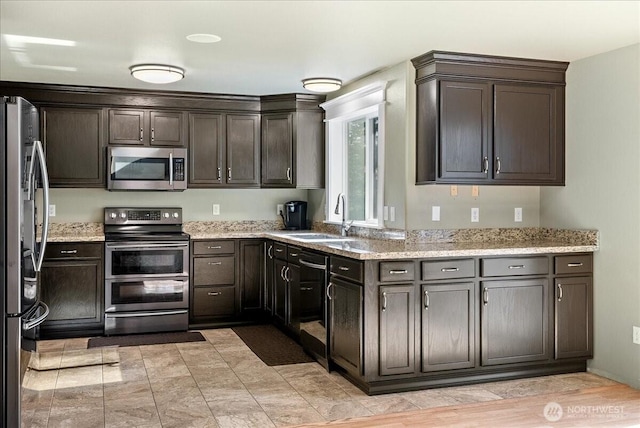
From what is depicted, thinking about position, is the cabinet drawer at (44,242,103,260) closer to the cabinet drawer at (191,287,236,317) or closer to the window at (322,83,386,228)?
the cabinet drawer at (191,287,236,317)

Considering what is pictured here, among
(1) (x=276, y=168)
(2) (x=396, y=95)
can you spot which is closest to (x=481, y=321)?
(2) (x=396, y=95)

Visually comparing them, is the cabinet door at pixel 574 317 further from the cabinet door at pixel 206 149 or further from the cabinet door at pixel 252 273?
the cabinet door at pixel 206 149

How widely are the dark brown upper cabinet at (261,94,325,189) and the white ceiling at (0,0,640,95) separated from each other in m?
0.99

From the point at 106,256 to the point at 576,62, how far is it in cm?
405

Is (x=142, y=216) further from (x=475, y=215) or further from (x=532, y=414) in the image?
(x=532, y=414)

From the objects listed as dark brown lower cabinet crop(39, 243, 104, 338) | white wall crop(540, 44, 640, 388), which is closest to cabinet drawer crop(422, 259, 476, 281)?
white wall crop(540, 44, 640, 388)

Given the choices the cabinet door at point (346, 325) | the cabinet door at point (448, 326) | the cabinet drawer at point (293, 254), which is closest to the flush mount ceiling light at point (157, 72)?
the cabinet drawer at point (293, 254)

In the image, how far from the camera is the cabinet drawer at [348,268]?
3.88m

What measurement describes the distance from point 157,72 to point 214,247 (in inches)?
70.5

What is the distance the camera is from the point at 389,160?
492 centimetres

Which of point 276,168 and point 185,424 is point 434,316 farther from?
point 276,168

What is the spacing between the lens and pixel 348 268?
4035 millimetres

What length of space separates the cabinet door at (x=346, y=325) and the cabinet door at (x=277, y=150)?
7.16 ft

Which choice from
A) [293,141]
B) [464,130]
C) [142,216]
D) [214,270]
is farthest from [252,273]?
[464,130]
